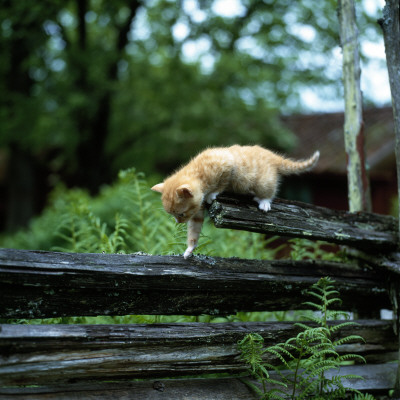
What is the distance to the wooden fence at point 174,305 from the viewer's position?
2.61m

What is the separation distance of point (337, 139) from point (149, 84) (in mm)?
6263

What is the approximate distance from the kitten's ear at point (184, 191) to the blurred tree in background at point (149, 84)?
8.96 metres

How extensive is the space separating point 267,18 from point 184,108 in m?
4.08

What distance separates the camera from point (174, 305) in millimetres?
3168

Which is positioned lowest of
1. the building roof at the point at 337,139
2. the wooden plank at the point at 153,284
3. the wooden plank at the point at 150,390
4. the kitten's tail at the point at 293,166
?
the wooden plank at the point at 150,390

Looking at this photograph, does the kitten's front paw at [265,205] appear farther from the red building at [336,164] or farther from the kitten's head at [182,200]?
the red building at [336,164]

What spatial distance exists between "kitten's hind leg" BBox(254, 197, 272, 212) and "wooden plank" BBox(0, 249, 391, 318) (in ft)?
1.39

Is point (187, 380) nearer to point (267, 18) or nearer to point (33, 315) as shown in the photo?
point (33, 315)

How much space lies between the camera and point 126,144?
45.5 feet

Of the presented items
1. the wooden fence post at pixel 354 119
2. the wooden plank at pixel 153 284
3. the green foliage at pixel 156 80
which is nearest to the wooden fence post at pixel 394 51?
the wooden fence post at pixel 354 119

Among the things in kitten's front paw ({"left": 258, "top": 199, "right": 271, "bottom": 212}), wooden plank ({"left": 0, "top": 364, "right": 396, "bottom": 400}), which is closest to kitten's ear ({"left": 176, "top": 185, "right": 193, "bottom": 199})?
kitten's front paw ({"left": 258, "top": 199, "right": 271, "bottom": 212})

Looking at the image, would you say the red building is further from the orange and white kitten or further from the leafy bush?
the orange and white kitten

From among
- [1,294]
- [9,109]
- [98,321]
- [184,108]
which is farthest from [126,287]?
[9,109]

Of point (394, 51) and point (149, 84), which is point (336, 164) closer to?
point (149, 84)
